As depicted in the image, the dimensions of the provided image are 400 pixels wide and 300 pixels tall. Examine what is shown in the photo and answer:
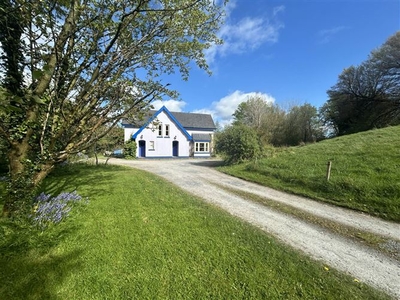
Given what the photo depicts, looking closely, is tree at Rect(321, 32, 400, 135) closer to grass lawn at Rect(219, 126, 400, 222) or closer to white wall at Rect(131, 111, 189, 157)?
grass lawn at Rect(219, 126, 400, 222)

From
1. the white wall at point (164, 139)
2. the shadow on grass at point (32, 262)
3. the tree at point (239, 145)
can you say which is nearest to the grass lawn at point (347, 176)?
the tree at point (239, 145)

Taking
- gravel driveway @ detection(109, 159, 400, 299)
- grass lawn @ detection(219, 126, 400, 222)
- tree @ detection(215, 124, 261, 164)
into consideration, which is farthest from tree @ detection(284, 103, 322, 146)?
gravel driveway @ detection(109, 159, 400, 299)

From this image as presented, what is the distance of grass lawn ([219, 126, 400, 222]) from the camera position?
6380 mm

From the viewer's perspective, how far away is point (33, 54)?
12.2 feet

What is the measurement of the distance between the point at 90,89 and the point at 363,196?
8.87 m

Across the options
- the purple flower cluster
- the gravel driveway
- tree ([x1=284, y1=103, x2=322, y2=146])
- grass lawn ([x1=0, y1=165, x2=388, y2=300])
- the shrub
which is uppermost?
tree ([x1=284, y1=103, x2=322, y2=146])

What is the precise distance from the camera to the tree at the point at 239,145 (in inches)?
589

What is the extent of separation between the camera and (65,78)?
4.19m

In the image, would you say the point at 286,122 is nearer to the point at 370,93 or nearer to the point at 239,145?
the point at 370,93

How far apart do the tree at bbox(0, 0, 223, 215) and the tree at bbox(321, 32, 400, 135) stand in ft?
99.4

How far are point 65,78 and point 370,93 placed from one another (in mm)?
34473

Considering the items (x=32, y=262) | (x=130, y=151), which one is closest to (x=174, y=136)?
(x=130, y=151)

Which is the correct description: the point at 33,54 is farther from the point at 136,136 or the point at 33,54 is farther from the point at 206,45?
the point at 136,136

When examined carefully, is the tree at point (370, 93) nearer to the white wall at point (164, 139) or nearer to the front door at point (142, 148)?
the white wall at point (164, 139)
